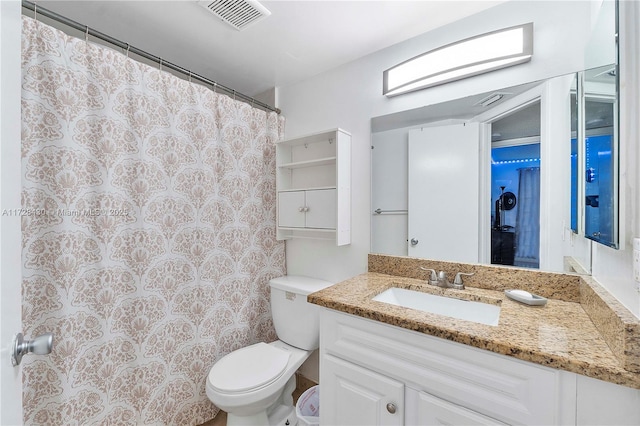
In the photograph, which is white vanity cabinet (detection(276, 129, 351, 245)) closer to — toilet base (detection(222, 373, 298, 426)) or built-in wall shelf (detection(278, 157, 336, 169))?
built-in wall shelf (detection(278, 157, 336, 169))

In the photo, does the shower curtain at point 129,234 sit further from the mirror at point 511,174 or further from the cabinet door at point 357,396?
the mirror at point 511,174

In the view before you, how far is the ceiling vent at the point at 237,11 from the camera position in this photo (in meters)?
1.23

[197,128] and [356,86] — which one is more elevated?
[356,86]

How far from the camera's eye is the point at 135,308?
132cm

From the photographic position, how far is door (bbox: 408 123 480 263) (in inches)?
51.8

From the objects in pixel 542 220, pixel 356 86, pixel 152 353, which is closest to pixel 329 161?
pixel 356 86

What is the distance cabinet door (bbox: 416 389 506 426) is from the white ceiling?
1.66 m

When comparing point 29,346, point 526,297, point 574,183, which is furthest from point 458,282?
point 29,346

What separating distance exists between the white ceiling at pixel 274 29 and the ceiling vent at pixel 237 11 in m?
0.04

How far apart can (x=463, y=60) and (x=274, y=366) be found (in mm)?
1860

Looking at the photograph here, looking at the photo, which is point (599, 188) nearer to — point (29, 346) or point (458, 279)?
point (458, 279)

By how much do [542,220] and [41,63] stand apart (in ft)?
7.20

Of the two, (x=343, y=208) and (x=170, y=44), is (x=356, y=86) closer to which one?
(x=343, y=208)

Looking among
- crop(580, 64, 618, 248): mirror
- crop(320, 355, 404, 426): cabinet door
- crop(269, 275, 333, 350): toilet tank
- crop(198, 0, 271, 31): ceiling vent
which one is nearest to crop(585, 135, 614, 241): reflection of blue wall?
crop(580, 64, 618, 248): mirror
